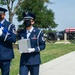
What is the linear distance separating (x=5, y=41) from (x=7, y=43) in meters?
0.07

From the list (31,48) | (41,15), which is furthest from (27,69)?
(41,15)

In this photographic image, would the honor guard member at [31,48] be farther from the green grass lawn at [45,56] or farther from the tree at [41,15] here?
the tree at [41,15]

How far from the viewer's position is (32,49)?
5.86 metres

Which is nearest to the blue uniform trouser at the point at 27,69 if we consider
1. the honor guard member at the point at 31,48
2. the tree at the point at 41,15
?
the honor guard member at the point at 31,48

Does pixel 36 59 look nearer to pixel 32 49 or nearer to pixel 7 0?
pixel 32 49

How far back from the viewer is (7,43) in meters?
5.82

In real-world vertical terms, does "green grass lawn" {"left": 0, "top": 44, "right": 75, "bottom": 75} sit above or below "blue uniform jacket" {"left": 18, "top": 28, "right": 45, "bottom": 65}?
below

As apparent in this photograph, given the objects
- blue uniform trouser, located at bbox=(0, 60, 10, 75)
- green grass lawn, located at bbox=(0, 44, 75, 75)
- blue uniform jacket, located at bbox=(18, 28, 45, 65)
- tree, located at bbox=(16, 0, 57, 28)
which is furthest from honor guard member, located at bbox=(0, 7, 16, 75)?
tree, located at bbox=(16, 0, 57, 28)

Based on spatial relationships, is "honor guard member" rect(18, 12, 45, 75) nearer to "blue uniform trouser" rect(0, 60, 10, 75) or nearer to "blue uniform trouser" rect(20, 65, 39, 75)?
"blue uniform trouser" rect(20, 65, 39, 75)

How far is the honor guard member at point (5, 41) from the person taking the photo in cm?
571

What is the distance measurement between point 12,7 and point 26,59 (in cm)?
1672

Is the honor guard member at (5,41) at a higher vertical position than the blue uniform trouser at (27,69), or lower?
higher

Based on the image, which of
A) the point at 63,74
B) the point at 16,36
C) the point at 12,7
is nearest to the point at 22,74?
the point at 16,36

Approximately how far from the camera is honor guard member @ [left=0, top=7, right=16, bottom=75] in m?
5.71
